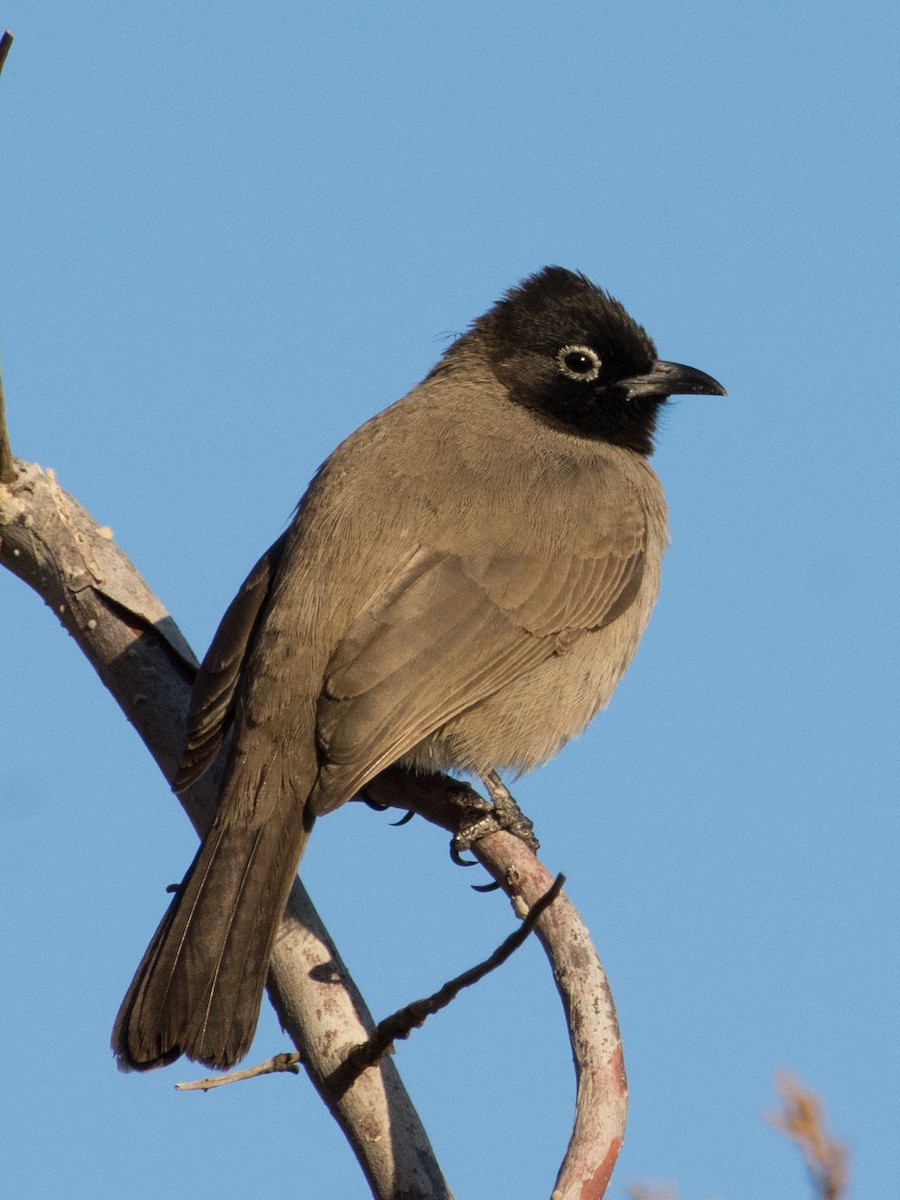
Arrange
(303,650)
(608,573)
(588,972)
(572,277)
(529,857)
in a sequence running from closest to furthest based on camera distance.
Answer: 1. (588,972)
2. (529,857)
3. (303,650)
4. (608,573)
5. (572,277)

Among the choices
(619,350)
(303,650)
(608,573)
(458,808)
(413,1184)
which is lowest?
(413,1184)

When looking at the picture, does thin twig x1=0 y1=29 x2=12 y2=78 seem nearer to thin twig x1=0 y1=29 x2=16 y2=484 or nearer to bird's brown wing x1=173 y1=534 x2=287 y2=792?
thin twig x1=0 y1=29 x2=16 y2=484

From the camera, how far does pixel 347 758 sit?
185 inches

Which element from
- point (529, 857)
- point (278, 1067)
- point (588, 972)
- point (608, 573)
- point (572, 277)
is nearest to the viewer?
point (588, 972)

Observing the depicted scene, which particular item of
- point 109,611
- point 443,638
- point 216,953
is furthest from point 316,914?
point 109,611

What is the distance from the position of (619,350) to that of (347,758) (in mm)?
2829

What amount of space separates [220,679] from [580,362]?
2.58m

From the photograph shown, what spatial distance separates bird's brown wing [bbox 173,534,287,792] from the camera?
15.6 ft

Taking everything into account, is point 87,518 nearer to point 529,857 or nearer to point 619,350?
point 529,857

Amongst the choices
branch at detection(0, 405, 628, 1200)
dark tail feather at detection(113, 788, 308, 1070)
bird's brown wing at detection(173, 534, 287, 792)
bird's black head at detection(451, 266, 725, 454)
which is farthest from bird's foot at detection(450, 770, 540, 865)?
bird's black head at detection(451, 266, 725, 454)

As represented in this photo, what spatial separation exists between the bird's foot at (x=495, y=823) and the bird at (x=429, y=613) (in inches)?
4.0

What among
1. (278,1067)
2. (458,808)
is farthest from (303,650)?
(278,1067)

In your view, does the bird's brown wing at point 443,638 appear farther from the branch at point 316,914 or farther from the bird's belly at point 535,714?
the branch at point 316,914

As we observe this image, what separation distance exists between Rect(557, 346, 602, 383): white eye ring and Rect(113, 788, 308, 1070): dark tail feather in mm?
2834
